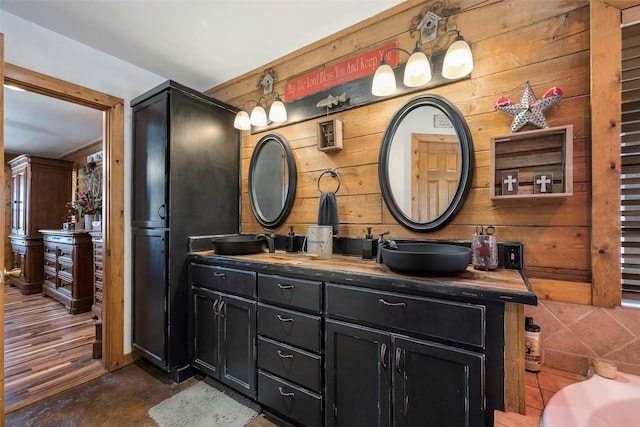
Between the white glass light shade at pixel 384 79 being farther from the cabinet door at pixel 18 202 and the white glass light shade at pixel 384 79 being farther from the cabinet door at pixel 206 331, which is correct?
the cabinet door at pixel 18 202

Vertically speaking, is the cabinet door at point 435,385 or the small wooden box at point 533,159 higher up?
the small wooden box at point 533,159

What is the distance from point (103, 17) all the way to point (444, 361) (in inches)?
110

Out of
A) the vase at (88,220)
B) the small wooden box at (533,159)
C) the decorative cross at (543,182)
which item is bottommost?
the vase at (88,220)

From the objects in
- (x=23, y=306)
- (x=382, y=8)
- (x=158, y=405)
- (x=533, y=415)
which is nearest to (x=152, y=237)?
(x=158, y=405)

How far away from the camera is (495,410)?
1.02 metres

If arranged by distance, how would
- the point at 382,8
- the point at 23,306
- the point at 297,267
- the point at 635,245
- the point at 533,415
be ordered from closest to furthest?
the point at 533,415 < the point at 635,245 < the point at 297,267 < the point at 382,8 < the point at 23,306

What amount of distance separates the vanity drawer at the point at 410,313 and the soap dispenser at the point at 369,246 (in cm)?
41

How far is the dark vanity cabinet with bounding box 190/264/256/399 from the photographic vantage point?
1.73 m

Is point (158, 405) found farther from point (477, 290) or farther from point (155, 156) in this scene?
point (477, 290)

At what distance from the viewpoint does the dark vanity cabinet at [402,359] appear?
1.06 meters

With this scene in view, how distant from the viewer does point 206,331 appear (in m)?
2.01

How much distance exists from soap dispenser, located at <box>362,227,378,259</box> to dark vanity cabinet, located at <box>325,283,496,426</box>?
0.41 meters

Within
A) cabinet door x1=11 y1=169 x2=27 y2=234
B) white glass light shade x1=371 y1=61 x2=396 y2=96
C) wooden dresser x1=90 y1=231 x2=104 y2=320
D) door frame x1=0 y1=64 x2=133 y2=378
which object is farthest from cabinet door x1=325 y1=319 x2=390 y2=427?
cabinet door x1=11 y1=169 x2=27 y2=234

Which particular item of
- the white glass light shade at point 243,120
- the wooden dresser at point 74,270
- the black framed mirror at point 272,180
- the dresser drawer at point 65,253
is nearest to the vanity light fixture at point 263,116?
the white glass light shade at point 243,120
